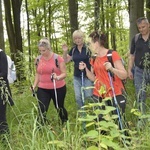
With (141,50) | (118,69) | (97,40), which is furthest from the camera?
(141,50)

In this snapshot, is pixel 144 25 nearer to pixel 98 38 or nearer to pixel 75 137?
pixel 98 38

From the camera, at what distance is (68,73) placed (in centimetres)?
1344

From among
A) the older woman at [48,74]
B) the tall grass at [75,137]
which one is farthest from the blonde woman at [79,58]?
the tall grass at [75,137]

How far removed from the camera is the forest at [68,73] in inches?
117

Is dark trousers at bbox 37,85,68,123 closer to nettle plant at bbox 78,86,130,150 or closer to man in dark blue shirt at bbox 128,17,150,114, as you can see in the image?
man in dark blue shirt at bbox 128,17,150,114

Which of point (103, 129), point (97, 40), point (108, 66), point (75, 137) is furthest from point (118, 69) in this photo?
point (103, 129)

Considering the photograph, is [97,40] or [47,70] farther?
[47,70]

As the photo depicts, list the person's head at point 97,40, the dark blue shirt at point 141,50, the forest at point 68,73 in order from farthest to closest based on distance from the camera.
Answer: the dark blue shirt at point 141,50
the person's head at point 97,40
the forest at point 68,73

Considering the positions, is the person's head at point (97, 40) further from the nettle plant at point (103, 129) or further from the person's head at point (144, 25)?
the nettle plant at point (103, 129)

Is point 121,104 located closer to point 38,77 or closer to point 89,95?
point 89,95

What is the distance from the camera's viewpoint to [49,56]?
556 centimetres

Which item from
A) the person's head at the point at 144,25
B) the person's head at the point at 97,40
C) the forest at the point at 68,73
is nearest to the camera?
the forest at the point at 68,73

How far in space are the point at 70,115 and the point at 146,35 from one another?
230cm

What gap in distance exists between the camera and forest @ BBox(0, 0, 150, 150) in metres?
2.97
